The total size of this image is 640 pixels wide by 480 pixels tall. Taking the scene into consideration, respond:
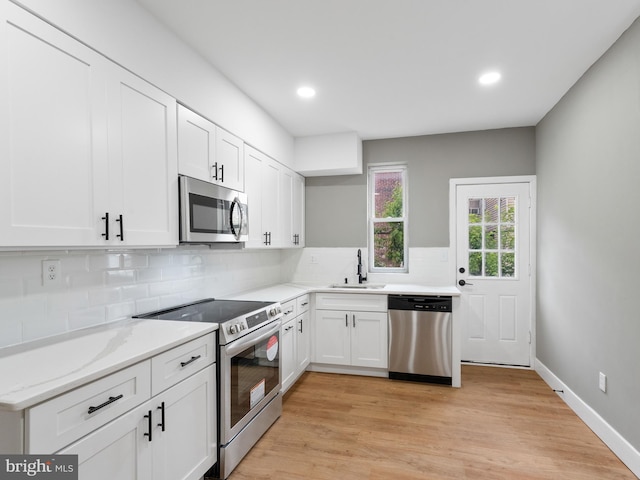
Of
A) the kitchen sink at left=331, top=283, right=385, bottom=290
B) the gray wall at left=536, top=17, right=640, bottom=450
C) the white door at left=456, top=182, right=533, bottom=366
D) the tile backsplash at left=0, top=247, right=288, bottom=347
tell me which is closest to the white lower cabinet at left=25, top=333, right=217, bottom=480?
the tile backsplash at left=0, top=247, right=288, bottom=347

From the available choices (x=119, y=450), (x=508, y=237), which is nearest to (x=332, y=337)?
(x=508, y=237)

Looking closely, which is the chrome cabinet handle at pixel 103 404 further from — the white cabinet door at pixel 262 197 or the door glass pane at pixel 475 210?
the door glass pane at pixel 475 210

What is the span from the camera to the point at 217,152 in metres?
2.63

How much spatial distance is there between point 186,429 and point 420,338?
2437 millimetres

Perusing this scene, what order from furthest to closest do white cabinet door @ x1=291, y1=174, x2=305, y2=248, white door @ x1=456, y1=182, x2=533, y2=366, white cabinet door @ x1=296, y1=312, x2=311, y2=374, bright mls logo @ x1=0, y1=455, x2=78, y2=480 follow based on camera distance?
1. white cabinet door @ x1=291, y1=174, x2=305, y2=248
2. white door @ x1=456, y1=182, x2=533, y2=366
3. white cabinet door @ x1=296, y1=312, x2=311, y2=374
4. bright mls logo @ x1=0, y1=455, x2=78, y2=480

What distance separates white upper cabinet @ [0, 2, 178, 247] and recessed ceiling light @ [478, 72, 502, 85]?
2.35 metres

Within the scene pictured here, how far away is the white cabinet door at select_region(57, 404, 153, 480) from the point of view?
1267mm

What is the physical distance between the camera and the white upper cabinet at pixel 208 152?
2261 millimetres

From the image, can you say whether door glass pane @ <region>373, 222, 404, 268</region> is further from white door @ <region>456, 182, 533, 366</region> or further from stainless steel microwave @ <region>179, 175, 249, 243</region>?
stainless steel microwave @ <region>179, 175, 249, 243</region>

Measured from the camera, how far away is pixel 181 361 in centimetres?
178

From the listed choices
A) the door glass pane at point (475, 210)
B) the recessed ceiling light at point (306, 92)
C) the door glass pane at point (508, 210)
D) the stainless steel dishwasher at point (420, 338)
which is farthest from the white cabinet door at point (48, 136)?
the door glass pane at point (508, 210)

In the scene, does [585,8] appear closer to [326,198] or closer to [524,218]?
[524,218]

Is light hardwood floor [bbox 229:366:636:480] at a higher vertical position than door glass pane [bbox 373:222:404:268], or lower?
lower

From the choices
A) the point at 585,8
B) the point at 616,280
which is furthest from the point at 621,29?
the point at 616,280
